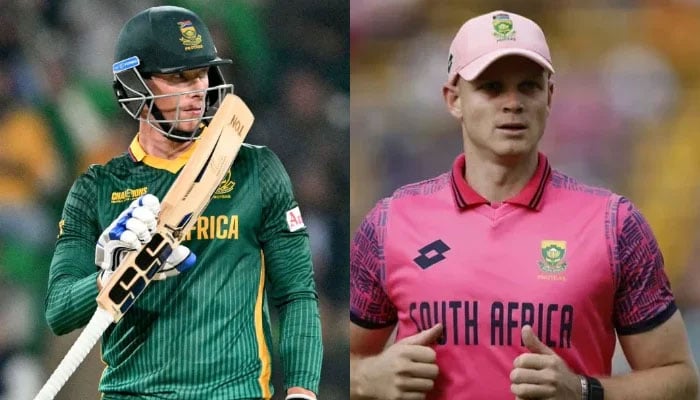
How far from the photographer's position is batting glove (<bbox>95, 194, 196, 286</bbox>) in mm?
2473

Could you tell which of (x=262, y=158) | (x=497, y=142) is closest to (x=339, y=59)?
(x=262, y=158)

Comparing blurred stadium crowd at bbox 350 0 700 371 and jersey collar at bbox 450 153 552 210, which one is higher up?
blurred stadium crowd at bbox 350 0 700 371

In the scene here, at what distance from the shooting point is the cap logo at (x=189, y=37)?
8.78 feet

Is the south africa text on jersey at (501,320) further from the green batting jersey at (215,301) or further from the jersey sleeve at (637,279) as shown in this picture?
the green batting jersey at (215,301)

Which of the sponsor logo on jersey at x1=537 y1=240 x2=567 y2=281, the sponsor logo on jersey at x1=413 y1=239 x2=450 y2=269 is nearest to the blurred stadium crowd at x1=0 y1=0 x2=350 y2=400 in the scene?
the sponsor logo on jersey at x1=413 y1=239 x2=450 y2=269

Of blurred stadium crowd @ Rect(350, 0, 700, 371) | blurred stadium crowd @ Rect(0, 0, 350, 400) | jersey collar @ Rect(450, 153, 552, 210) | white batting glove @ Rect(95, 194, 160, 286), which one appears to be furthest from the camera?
blurred stadium crowd @ Rect(0, 0, 350, 400)

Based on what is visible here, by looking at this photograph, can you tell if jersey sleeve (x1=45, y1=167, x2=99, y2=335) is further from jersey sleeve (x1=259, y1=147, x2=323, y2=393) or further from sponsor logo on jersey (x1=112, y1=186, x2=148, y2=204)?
jersey sleeve (x1=259, y1=147, x2=323, y2=393)

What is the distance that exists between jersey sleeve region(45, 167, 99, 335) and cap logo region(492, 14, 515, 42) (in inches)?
40.5

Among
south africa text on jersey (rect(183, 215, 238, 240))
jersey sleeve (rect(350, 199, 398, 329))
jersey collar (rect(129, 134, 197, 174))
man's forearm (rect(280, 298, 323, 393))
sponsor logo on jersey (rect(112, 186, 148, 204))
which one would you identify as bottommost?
man's forearm (rect(280, 298, 323, 393))

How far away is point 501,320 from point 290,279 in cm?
50

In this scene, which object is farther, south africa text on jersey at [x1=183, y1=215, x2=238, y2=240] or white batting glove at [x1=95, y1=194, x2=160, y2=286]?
south africa text on jersey at [x1=183, y1=215, x2=238, y2=240]

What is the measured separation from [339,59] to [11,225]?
100 cm

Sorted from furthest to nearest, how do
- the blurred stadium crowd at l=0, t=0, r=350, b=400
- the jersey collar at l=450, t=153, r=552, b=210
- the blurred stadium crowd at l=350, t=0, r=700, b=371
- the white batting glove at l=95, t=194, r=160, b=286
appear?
the blurred stadium crowd at l=0, t=0, r=350, b=400 < the blurred stadium crowd at l=350, t=0, r=700, b=371 < the jersey collar at l=450, t=153, r=552, b=210 < the white batting glove at l=95, t=194, r=160, b=286

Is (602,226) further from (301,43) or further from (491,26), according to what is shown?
(301,43)
